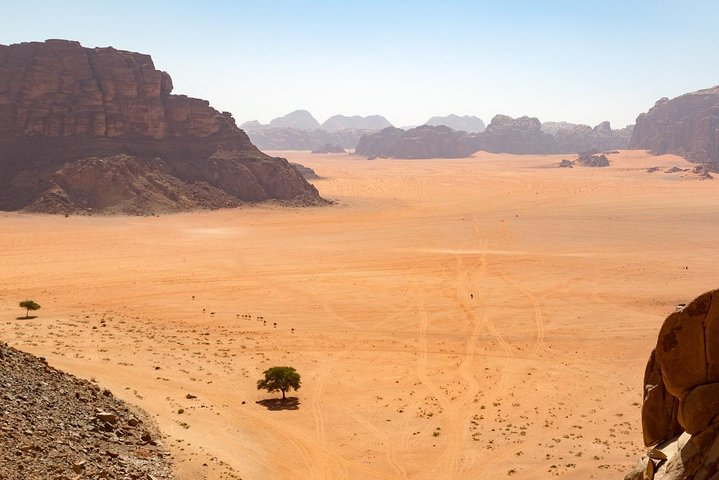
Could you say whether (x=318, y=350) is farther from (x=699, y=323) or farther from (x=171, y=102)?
(x=171, y=102)

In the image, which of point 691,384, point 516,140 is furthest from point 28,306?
point 516,140

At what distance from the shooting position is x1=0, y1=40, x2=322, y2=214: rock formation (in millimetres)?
61000

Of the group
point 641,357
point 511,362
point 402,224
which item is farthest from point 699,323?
point 402,224

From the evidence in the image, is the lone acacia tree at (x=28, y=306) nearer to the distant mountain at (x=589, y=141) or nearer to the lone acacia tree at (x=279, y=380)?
the lone acacia tree at (x=279, y=380)

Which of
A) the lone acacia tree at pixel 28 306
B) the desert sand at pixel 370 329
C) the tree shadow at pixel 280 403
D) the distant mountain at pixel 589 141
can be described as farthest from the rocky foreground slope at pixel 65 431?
the distant mountain at pixel 589 141

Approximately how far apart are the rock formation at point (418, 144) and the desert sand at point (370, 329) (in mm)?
111676

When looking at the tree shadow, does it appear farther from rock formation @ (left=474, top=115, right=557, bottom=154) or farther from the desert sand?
rock formation @ (left=474, top=115, right=557, bottom=154)

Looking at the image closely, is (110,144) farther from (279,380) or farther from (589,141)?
(589,141)

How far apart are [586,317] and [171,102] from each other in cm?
5688

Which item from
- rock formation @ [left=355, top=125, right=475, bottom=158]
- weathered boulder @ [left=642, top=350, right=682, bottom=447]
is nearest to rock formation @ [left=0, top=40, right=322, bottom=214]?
weathered boulder @ [left=642, top=350, right=682, bottom=447]

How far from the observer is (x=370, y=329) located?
25891mm

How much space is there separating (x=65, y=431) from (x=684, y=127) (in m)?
159

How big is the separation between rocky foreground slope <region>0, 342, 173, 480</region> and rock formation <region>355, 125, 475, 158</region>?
513ft

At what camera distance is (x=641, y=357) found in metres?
22.2
